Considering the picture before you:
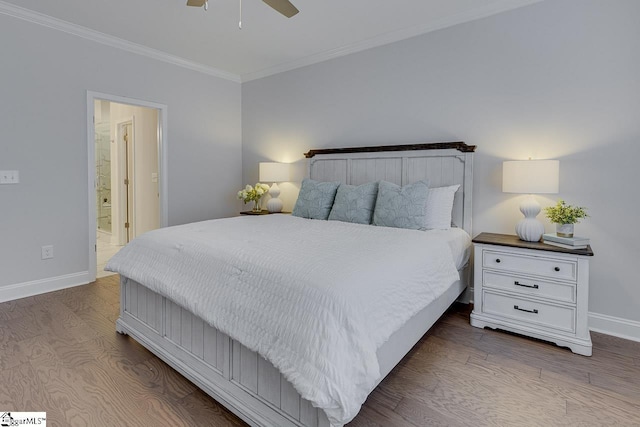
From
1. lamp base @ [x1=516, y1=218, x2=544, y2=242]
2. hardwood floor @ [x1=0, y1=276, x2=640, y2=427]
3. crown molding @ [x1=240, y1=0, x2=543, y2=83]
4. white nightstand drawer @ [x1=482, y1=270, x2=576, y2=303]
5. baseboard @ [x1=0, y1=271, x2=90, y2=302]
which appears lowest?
hardwood floor @ [x1=0, y1=276, x2=640, y2=427]

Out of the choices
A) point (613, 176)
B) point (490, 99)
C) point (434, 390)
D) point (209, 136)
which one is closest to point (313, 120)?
point (209, 136)

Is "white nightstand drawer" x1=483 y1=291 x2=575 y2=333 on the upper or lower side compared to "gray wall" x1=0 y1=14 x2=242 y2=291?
lower

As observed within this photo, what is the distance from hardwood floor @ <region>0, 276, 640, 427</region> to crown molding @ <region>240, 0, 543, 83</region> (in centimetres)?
263

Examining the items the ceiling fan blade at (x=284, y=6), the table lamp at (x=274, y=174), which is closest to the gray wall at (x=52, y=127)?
the table lamp at (x=274, y=174)

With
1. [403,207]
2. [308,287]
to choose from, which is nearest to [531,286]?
[403,207]

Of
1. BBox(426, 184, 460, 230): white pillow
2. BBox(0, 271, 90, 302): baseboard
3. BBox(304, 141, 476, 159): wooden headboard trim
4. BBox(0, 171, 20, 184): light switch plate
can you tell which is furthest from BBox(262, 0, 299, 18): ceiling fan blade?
BBox(0, 271, 90, 302): baseboard

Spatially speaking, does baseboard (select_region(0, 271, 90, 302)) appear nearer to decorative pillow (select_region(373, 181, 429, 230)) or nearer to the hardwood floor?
the hardwood floor

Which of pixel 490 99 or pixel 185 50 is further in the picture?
pixel 185 50

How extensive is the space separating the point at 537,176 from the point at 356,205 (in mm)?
1408

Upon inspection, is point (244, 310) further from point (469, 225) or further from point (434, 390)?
point (469, 225)

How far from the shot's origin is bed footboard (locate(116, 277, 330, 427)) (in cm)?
143

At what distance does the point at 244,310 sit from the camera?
1512 millimetres

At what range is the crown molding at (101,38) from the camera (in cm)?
300

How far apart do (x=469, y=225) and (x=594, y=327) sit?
3.83ft
